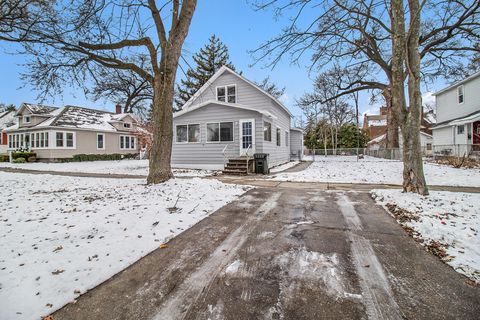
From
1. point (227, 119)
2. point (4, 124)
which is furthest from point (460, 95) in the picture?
point (4, 124)

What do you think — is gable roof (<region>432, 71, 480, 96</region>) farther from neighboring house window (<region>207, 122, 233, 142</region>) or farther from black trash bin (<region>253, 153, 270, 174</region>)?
neighboring house window (<region>207, 122, 233, 142</region>)

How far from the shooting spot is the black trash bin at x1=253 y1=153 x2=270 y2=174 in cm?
1109

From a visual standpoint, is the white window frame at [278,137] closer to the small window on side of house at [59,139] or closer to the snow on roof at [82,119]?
the snow on roof at [82,119]

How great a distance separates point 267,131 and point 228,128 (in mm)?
2372

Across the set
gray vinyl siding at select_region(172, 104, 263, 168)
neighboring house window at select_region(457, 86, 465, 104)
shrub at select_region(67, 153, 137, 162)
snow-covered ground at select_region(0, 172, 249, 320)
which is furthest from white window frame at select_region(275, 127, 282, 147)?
shrub at select_region(67, 153, 137, 162)

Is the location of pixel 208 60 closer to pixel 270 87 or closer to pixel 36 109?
pixel 270 87

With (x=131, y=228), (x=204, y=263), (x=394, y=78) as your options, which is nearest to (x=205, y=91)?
(x=394, y=78)

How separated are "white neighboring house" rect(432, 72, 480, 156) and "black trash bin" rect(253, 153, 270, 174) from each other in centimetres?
1234

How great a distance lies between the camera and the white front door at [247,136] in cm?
1209

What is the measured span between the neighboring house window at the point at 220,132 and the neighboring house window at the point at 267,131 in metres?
1.87

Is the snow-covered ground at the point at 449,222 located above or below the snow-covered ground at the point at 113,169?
below

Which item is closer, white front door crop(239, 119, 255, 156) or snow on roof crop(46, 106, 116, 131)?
white front door crop(239, 119, 255, 156)

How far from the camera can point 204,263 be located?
271 cm

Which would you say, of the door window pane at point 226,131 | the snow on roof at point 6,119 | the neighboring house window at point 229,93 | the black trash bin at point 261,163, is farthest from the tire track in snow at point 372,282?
the snow on roof at point 6,119
